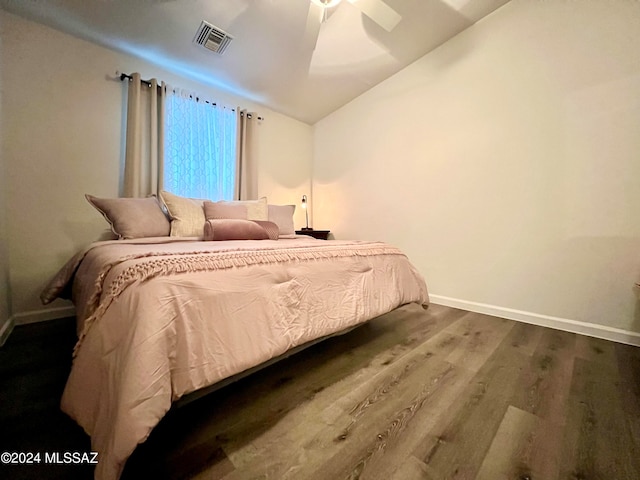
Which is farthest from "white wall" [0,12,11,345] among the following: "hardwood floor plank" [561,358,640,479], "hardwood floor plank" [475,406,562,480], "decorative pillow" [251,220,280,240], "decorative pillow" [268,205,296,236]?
"hardwood floor plank" [561,358,640,479]

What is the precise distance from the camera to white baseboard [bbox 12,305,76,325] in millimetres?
1891

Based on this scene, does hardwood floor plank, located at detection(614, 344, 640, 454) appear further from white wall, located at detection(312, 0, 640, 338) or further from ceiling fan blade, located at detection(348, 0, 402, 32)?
ceiling fan blade, located at detection(348, 0, 402, 32)

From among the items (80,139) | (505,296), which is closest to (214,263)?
(80,139)

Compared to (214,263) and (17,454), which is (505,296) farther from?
(17,454)

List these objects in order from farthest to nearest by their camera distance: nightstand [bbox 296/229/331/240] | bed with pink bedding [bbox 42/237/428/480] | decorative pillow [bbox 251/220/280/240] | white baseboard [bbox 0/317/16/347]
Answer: nightstand [bbox 296/229/331/240] < decorative pillow [bbox 251/220/280/240] < white baseboard [bbox 0/317/16/347] < bed with pink bedding [bbox 42/237/428/480]

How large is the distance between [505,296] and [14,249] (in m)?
3.95

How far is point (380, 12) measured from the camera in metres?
2.21

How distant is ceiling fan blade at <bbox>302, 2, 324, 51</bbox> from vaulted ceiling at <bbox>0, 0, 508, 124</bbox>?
15 mm

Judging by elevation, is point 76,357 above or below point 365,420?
above

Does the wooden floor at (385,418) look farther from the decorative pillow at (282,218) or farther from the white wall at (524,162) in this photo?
the decorative pillow at (282,218)

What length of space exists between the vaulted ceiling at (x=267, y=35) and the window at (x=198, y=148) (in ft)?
1.02

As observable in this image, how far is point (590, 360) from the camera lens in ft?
4.87

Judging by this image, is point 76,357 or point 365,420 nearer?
point 76,357

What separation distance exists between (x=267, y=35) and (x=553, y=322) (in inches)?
→ 134
